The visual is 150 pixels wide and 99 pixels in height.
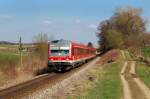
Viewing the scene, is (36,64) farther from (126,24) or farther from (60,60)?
(126,24)

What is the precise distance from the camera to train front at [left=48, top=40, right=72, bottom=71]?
39750 millimetres

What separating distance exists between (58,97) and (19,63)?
24.2 m

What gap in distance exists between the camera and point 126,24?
125812mm

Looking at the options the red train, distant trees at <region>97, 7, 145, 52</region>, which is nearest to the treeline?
distant trees at <region>97, 7, 145, 52</region>

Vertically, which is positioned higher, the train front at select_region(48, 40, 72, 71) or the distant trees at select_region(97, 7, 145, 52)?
the distant trees at select_region(97, 7, 145, 52)

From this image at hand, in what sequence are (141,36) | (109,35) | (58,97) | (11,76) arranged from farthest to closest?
(141,36), (109,35), (11,76), (58,97)

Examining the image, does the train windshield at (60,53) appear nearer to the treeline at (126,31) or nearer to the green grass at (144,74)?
the green grass at (144,74)

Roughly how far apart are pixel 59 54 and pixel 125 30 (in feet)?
285

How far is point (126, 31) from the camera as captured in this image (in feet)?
408

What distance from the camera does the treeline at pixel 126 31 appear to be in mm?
118562

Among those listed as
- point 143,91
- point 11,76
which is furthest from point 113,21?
point 143,91

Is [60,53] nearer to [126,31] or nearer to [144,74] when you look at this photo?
[144,74]

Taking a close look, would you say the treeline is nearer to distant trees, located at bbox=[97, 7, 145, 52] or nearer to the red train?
distant trees, located at bbox=[97, 7, 145, 52]

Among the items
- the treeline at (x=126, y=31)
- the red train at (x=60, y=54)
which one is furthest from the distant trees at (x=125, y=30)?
the red train at (x=60, y=54)
